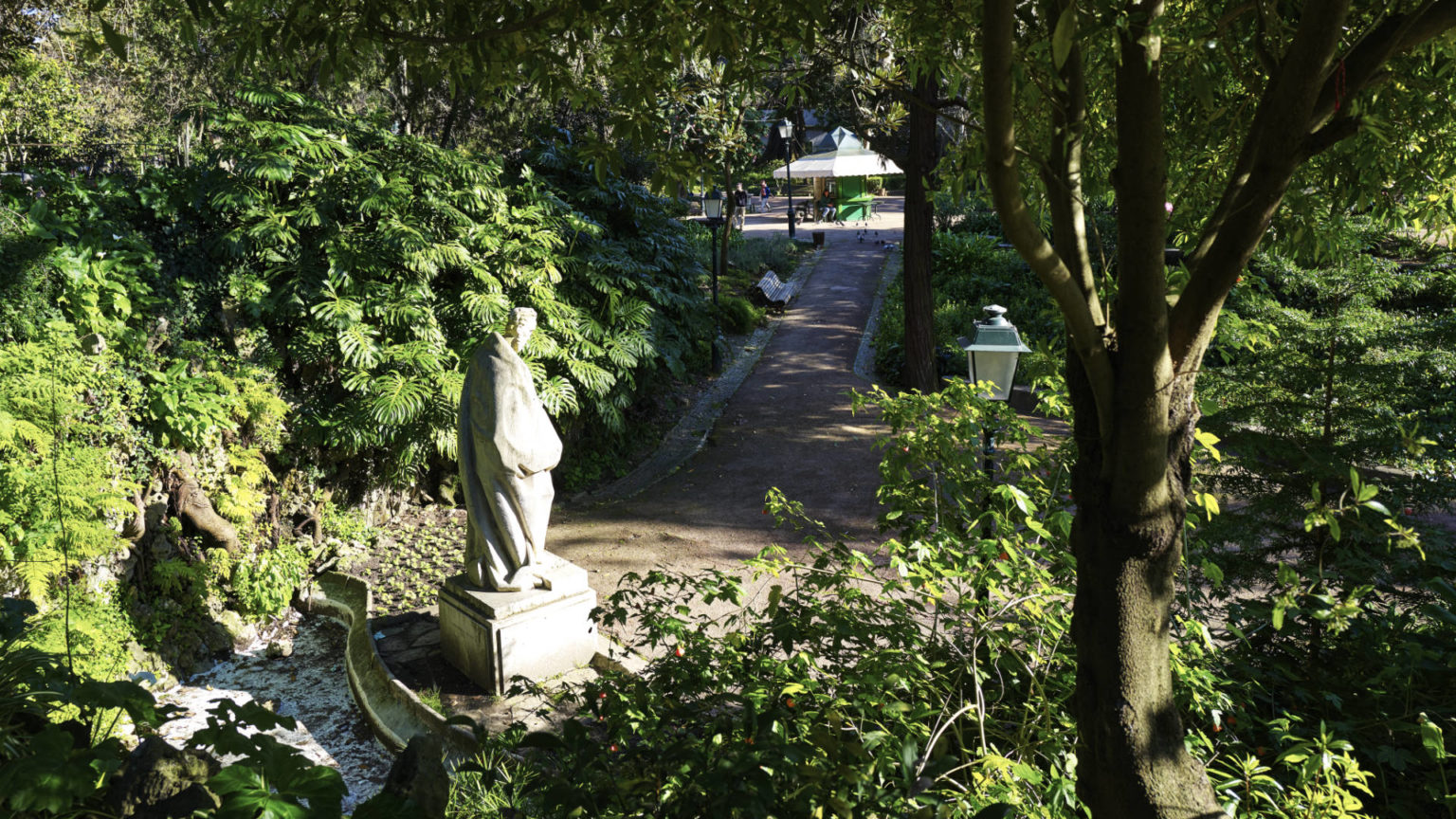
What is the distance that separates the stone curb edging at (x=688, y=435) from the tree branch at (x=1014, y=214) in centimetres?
804

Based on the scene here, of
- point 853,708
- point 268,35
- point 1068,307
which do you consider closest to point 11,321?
point 268,35

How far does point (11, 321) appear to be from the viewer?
632cm

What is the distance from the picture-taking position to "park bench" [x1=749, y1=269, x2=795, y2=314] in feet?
62.4

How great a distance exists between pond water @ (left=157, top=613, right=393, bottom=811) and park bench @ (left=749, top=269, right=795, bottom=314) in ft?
42.5

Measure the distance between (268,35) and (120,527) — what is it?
5036 mm

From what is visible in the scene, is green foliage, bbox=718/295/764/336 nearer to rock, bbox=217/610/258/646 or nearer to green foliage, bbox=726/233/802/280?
green foliage, bbox=726/233/802/280

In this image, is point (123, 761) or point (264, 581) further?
point (264, 581)

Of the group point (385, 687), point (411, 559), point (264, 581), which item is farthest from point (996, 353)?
point (264, 581)

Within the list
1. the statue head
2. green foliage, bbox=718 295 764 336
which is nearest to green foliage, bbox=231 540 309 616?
the statue head

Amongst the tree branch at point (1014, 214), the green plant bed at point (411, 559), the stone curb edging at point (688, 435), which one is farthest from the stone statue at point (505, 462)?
the stone curb edging at point (688, 435)

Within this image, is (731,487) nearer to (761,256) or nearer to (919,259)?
(919,259)

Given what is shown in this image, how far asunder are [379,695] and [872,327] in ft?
42.8

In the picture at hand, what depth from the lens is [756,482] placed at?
1046 cm

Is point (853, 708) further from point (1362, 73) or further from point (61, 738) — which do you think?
point (1362, 73)
